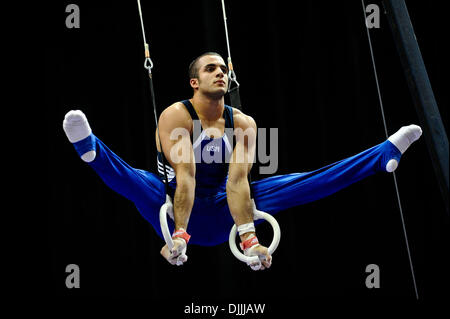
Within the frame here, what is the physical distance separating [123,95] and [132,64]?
25cm

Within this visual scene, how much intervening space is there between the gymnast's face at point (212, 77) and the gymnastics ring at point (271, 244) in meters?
0.61

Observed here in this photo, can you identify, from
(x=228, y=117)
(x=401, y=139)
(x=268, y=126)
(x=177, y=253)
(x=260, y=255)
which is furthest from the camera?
(x=268, y=126)

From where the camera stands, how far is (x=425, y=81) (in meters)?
2.24

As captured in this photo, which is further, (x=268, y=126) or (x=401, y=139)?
(x=268, y=126)

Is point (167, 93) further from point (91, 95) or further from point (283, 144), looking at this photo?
point (283, 144)

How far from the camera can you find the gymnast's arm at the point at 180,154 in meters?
2.80

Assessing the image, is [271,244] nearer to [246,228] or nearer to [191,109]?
[246,228]

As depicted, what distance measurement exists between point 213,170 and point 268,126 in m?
1.18

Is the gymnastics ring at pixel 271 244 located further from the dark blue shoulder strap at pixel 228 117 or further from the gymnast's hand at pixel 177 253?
the dark blue shoulder strap at pixel 228 117

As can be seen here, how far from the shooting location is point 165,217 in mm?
2680

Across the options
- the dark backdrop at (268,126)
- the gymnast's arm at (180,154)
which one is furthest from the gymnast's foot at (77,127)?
the dark backdrop at (268,126)

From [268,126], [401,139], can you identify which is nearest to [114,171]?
[401,139]

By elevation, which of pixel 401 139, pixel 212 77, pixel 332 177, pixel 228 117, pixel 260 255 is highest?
pixel 212 77

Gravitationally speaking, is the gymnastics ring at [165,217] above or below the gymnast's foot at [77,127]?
below
